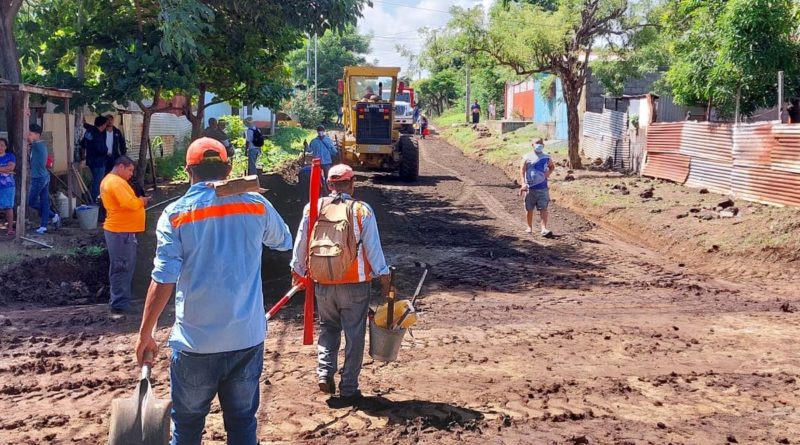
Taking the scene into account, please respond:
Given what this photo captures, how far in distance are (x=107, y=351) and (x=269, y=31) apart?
9.96 meters

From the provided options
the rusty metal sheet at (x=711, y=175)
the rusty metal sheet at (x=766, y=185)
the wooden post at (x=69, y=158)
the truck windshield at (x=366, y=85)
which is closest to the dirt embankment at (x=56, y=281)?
the wooden post at (x=69, y=158)

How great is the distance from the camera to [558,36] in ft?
75.4

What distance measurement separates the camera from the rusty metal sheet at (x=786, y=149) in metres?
13.5

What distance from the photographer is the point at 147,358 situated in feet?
13.1

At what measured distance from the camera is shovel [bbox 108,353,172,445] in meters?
3.82

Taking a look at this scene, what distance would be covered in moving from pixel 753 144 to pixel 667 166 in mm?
4837

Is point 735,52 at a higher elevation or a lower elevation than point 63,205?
higher

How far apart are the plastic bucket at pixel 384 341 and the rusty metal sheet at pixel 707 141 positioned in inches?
490

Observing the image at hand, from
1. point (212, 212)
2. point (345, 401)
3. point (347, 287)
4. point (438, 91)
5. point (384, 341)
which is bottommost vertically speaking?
point (345, 401)

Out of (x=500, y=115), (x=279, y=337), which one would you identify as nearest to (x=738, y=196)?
(x=279, y=337)

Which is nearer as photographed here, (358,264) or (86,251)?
(358,264)

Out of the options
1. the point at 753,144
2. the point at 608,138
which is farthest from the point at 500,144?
the point at 753,144

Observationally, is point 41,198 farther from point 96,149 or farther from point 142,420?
point 142,420

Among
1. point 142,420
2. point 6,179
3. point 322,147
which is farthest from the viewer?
point 322,147
